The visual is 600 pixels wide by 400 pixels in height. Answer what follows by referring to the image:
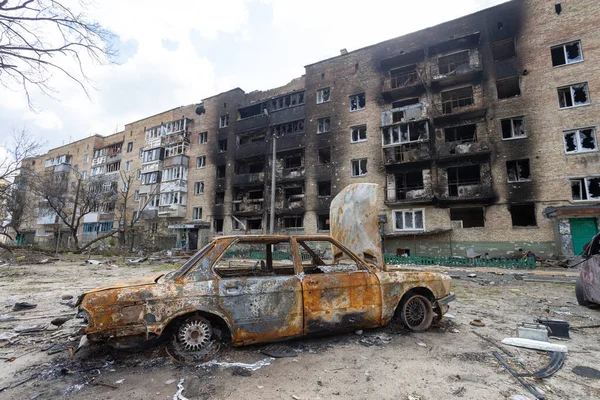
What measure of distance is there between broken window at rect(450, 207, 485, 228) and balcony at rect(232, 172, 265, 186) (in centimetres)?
1717

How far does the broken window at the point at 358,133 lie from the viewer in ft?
78.2

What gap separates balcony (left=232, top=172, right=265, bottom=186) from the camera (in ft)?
91.5

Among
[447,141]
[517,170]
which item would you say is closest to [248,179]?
[447,141]

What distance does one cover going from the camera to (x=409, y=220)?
20656 mm

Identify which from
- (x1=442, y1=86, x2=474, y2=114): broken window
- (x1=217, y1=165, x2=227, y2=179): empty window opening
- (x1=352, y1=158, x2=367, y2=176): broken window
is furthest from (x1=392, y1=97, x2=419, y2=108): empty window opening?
(x1=217, y1=165, x2=227, y2=179): empty window opening

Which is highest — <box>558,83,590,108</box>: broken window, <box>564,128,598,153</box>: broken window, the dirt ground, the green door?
<box>558,83,590,108</box>: broken window

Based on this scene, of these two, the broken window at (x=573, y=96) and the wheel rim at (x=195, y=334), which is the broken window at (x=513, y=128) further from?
the wheel rim at (x=195, y=334)

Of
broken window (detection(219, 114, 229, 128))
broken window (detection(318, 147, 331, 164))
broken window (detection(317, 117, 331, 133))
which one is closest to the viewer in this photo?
broken window (detection(318, 147, 331, 164))

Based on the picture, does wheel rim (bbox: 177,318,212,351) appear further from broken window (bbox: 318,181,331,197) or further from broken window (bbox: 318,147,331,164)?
broken window (bbox: 318,147,331,164)

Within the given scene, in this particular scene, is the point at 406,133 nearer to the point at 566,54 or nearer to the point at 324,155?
the point at 324,155

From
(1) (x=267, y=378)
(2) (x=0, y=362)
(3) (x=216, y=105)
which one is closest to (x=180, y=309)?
(1) (x=267, y=378)

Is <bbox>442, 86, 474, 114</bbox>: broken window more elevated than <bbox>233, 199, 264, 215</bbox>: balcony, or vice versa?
<bbox>442, 86, 474, 114</bbox>: broken window

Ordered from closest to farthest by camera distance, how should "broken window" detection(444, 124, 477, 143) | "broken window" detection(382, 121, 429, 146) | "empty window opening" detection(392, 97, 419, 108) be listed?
"broken window" detection(444, 124, 477, 143) < "broken window" detection(382, 121, 429, 146) < "empty window opening" detection(392, 97, 419, 108)

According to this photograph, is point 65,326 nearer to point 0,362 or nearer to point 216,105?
point 0,362
